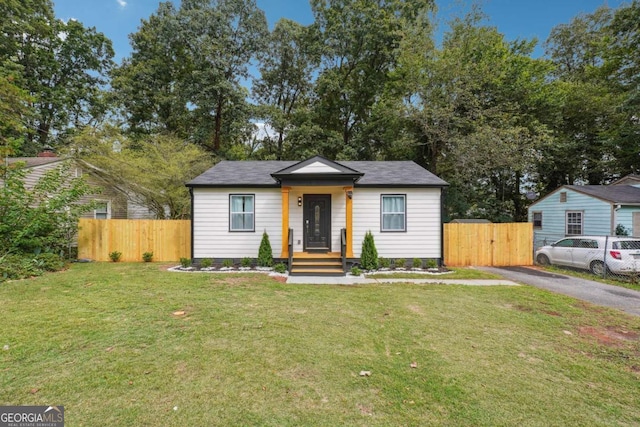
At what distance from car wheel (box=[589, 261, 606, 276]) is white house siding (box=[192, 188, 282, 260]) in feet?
33.6

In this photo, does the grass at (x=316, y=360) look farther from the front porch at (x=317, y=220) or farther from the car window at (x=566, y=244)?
the car window at (x=566, y=244)

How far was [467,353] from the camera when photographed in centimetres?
357

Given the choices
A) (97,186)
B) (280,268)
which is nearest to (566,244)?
(280,268)

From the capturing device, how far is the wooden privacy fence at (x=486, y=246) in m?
10.4

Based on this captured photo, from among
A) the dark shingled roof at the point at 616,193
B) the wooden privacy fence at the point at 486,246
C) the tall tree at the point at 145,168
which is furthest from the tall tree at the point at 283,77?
the dark shingled roof at the point at 616,193

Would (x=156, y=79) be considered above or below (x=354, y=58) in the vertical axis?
below

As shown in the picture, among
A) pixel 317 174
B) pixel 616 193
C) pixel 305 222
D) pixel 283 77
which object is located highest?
pixel 283 77

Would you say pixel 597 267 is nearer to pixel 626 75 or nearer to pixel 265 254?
pixel 265 254

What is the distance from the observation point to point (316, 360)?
334 cm

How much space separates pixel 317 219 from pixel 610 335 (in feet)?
25.0

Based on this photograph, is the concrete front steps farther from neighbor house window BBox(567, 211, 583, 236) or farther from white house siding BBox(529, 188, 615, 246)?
neighbor house window BBox(567, 211, 583, 236)

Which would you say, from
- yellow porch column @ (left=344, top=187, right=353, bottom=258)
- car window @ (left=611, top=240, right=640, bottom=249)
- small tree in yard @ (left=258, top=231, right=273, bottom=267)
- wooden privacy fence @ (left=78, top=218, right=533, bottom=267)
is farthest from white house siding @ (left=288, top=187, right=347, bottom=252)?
car window @ (left=611, top=240, right=640, bottom=249)

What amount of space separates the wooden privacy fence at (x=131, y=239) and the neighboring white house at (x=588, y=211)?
15.6m

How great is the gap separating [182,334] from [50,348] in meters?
1.53
